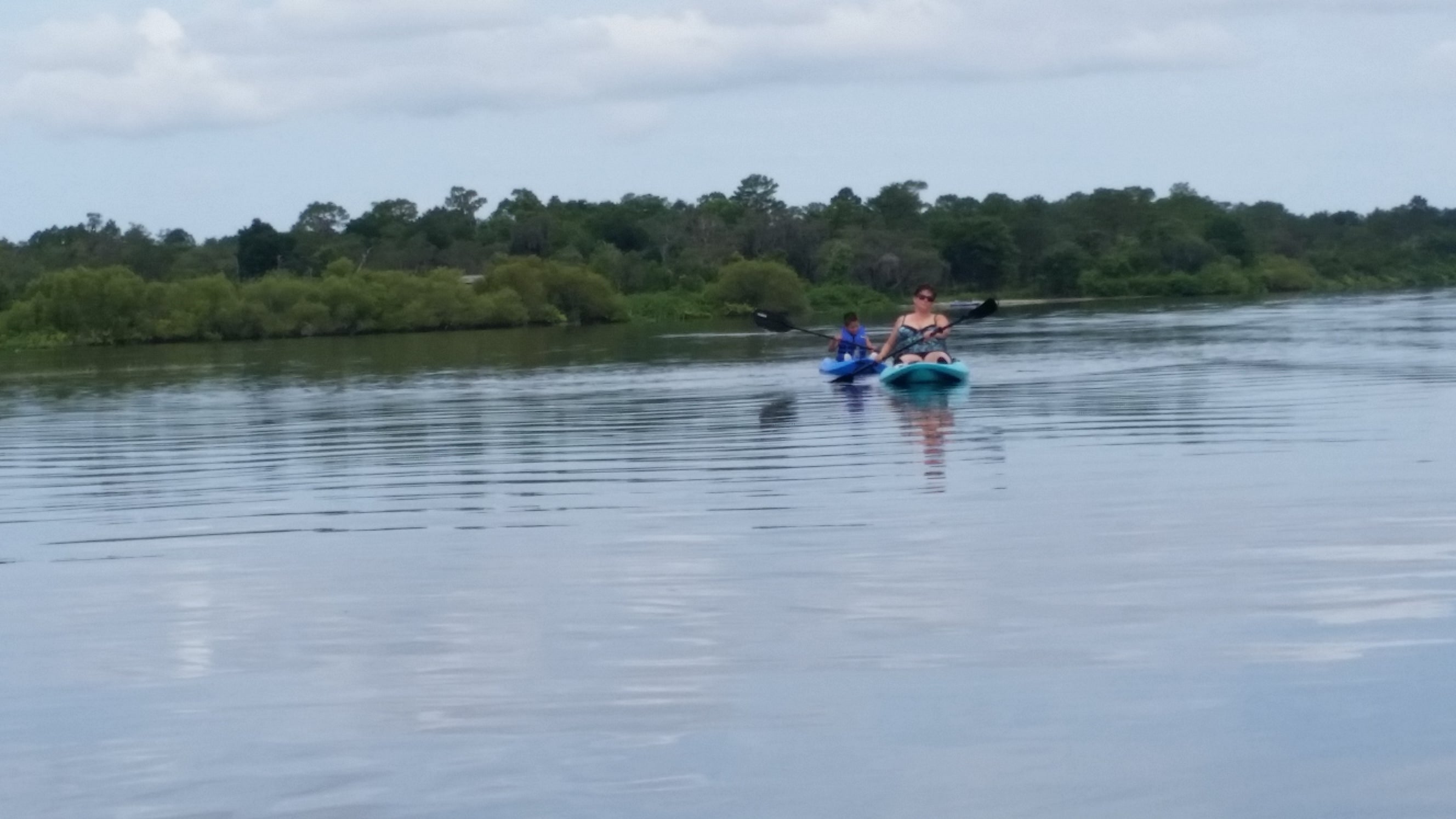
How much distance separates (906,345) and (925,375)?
149 cm

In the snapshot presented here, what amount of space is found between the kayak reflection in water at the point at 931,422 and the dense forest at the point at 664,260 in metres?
51.9

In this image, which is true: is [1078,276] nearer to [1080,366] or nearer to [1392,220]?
[1392,220]

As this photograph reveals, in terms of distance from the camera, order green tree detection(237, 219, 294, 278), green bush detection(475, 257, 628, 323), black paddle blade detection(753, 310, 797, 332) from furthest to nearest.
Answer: green tree detection(237, 219, 294, 278) < green bush detection(475, 257, 628, 323) < black paddle blade detection(753, 310, 797, 332)

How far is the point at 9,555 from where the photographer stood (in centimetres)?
1220

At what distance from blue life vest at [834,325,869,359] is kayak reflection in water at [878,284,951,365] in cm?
206

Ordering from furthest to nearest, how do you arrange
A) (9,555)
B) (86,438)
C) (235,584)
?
(86,438), (9,555), (235,584)

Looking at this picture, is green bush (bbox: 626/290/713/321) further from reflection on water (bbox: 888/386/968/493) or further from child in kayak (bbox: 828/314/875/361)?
reflection on water (bbox: 888/386/968/493)

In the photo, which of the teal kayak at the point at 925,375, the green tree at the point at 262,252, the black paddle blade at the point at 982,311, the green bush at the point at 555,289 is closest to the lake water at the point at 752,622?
the teal kayak at the point at 925,375

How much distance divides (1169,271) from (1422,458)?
3585 inches

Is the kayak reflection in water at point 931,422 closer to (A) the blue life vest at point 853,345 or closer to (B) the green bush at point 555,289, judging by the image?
(A) the blue life vest at point 853,345

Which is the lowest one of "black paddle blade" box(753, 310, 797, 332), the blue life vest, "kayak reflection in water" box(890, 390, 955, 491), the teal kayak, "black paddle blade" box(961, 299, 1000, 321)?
"kayak reflection in water" box(890, 390, 955, 491)

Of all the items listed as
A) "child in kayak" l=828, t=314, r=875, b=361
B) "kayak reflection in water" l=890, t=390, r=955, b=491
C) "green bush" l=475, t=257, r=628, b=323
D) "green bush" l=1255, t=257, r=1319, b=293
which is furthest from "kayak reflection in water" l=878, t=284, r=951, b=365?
"green bush" l=1255, t=257, r=1319, b=293

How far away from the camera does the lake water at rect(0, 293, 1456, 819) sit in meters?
6.19

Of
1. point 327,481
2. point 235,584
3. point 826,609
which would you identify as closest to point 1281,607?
point 826,609
